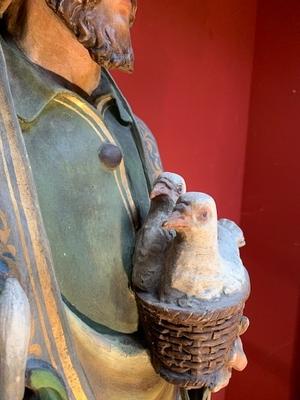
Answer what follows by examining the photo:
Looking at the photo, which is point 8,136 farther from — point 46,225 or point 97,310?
point 97,310

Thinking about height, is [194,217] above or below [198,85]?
above

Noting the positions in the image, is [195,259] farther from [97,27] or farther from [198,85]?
[198,85]

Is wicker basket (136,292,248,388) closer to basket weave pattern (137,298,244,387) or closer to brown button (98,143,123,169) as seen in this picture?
basket weave pattern (137,298,244,387)

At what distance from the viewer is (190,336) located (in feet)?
2.56

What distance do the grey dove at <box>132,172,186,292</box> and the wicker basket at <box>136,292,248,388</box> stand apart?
0.02 meters

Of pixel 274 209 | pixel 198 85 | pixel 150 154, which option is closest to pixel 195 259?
pixel 150 154

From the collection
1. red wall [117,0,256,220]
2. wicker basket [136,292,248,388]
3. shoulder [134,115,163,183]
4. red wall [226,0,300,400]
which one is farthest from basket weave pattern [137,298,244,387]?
red wall [226,0,300,400]

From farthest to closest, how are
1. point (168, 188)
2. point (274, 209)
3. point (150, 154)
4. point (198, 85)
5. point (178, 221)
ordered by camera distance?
point (274, 209), point (198, 85), point (150, 154), point (168, 188), point (178, 221)

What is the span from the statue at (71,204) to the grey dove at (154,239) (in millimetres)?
13

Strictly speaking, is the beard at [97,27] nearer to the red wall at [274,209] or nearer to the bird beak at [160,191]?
the bird beak at [160,191]

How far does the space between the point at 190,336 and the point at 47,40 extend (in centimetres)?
42

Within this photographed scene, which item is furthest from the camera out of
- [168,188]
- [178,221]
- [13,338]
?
[168,188]

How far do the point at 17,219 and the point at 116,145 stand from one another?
0.23m

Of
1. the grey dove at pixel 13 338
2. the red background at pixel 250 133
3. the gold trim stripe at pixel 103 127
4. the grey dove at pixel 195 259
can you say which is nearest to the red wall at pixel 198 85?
the red background at pixel 250 133
